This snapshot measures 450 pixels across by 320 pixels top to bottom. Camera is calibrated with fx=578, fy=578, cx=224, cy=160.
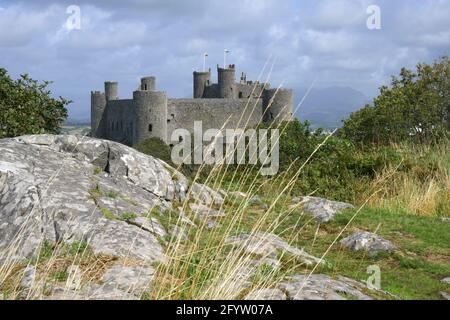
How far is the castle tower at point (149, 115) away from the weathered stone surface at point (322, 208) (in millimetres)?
50378

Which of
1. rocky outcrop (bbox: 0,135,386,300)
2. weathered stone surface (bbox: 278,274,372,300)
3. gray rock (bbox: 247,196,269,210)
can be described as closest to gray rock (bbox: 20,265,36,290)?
rocky outcrop (bbox: 0,135,386,300)

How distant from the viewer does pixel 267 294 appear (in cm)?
364

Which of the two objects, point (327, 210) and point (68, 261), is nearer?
point (68, 261)

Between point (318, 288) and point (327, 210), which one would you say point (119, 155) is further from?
point (318, 288)

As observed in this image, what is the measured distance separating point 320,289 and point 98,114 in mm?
63224

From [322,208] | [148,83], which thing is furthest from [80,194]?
[148,83]

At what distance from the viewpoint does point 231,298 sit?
11.1 feet

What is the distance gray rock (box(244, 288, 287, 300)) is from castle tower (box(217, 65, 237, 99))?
203 feet

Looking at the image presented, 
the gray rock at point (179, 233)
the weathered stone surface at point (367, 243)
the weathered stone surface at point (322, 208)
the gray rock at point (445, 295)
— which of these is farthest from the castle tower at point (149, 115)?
the gray rock at point (445, 295)

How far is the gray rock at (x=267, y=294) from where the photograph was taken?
11.5 feet

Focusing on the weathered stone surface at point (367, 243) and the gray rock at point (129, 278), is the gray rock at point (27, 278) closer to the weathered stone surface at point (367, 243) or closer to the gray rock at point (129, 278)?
the gray rock at point (129, 278)

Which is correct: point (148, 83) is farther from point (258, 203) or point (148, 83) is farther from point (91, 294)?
point (91, 294)

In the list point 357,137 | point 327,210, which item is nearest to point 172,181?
point 327,210
